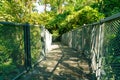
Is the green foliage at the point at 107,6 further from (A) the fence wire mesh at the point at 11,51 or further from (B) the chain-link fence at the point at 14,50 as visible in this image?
(A) the fence wire mesh at the point at 11,51

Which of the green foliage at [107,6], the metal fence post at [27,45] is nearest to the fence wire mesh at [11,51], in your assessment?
the metal fence post at [27,45]

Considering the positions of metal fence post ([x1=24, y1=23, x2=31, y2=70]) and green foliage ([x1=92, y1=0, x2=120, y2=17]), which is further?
green foliage ([x1=92, y1=0, x2=120, y2=17])

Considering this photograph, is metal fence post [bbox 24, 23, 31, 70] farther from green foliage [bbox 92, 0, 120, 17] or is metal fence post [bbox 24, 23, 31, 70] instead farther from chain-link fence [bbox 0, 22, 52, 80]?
green foliage [bbox 92, 0, 120, 17]

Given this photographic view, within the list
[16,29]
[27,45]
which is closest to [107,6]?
[27,45]

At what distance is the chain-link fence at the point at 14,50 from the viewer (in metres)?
5.78

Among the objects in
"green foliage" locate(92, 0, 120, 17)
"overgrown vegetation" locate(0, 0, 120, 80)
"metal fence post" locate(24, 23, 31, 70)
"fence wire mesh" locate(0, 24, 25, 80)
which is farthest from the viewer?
"green foliage" locate(92, 0, 120, 17)

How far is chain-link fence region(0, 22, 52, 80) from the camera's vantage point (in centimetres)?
578

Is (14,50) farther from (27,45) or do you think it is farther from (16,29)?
(27,45)

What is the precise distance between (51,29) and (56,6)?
18127 mm

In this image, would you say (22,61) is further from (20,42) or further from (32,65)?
(32,65)

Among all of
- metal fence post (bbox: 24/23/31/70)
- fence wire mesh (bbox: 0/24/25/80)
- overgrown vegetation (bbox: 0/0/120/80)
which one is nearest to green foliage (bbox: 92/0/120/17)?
overgrown vegetation (bbox: 0/0/120/80)

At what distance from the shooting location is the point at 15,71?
→ 688 centimetres

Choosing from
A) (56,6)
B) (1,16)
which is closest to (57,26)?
(56,6)

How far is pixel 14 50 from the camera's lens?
22.5 ft
